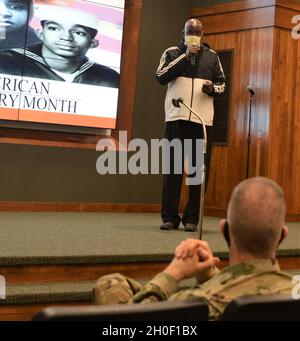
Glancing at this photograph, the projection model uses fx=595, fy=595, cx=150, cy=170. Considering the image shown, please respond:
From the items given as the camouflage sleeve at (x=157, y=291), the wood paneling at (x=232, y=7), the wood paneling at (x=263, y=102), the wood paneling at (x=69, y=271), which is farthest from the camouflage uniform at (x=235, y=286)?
the wood paneling at (x=232, y=7)

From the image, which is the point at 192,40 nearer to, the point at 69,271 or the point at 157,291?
the point at 69,271

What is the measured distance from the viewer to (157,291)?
1439 millimetres

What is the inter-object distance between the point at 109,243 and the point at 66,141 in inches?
92.2

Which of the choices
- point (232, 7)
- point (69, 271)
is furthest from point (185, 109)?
point (232, 7)

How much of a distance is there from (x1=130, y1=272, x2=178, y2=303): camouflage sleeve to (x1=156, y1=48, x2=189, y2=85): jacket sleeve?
Answer: 9.65 ft

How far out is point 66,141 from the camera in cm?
566

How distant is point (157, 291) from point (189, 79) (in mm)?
3093

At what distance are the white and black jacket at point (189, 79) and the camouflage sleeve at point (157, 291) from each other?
2.92 m

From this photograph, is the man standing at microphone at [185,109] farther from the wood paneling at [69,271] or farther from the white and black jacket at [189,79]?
the wood paneling at [69,271]

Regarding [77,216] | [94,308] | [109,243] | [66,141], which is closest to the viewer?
[94,308]

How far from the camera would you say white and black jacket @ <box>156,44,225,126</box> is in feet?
14.1
